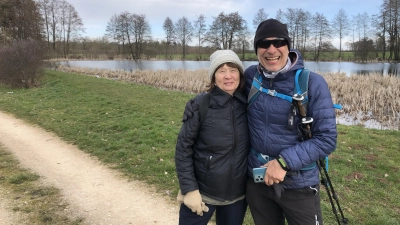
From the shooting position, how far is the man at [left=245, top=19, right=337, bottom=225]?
5.89ft

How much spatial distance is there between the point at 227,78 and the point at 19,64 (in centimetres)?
1734

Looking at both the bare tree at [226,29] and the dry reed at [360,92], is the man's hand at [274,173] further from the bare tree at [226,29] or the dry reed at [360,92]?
the bare tree at [226,29]

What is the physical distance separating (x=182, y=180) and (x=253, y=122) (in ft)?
2.22

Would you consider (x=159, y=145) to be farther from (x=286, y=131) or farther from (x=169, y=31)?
(x=169, y=31)

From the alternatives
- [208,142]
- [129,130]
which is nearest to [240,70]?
[208,142]

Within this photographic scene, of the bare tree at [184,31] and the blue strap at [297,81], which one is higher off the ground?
the bare tree at [184,31]

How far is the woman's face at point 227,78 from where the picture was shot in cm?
214

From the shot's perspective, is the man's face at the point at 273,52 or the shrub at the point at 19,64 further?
the shrub at the point at 19,64

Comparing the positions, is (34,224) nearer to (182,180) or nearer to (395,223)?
(182,180)

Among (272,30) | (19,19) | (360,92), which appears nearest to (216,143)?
(272,30)

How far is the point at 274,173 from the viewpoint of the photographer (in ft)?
6.08

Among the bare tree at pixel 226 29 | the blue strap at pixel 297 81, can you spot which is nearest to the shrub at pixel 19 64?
the blue strap at pixel 297 81

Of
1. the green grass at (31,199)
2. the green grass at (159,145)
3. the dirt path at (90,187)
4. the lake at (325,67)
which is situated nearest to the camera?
the green grass at (31,199)

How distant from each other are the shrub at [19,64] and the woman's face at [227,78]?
1686 cm
